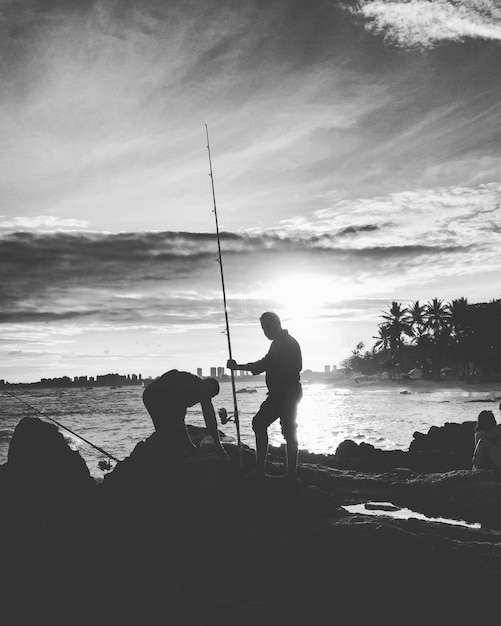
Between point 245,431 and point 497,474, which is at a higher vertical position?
point 497,474

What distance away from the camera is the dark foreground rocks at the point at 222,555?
3.67 meters

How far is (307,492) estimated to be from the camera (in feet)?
18.6

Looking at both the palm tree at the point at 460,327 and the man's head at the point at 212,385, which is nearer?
the man's head at the point at 212,385

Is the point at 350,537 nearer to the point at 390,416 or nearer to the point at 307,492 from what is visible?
the point at 307,492

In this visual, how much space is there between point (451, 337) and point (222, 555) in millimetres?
68346

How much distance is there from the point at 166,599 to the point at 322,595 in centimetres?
125

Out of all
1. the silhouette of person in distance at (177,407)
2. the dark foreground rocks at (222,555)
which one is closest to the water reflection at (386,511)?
the dark foreground rocks at (222,555)

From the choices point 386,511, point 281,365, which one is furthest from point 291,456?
point 386,511

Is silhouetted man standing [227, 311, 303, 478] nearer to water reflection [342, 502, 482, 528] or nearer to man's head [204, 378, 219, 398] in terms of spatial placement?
man's head [204, 378, 219, 398]

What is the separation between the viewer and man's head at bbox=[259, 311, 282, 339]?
606 cm

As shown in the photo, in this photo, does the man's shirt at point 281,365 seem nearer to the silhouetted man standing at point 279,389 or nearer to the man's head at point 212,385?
the silhouetted man standing at point 279,389

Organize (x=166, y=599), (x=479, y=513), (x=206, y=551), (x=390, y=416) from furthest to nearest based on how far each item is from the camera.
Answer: (x=390, y=416)
(x=479, y=513)
(x=206, y=551)
(x=166, y=599)

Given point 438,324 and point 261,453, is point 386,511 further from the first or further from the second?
point 438,324

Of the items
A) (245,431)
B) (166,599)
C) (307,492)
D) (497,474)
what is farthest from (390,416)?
(166,599)
